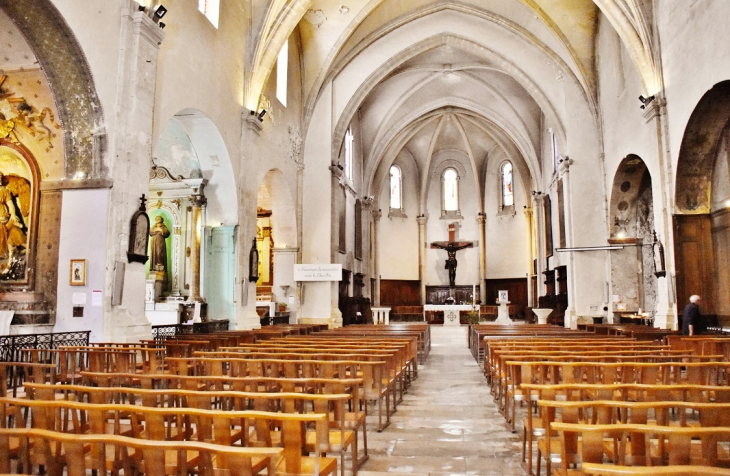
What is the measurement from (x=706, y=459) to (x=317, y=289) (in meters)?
16.8

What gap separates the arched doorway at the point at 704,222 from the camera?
11.6 m

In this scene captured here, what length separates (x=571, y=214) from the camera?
59.8ft

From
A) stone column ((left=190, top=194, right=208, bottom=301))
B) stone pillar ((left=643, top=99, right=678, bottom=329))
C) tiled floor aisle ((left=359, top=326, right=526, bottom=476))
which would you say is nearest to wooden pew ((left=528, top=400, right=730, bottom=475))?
tiled floor aisle ((left=359, top=326, right=526, bottom=476))

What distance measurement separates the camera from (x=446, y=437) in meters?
5.16

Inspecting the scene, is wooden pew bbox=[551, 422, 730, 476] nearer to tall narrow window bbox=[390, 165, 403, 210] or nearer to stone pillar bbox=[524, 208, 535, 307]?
stone pillar bbox=[524, 208, 535, 307]

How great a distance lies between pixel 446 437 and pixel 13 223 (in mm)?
9428

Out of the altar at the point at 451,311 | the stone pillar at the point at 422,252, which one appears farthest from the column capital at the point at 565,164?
the stone pillar at the point at 422,252

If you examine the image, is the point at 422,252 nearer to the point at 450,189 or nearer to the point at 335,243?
the point at 450,189

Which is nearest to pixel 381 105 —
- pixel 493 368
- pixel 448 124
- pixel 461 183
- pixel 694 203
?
pixel 448 124

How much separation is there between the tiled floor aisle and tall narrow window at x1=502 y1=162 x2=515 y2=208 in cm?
2341

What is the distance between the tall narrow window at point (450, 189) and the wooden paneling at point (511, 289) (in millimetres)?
5033

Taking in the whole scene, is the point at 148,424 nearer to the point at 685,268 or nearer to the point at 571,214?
the point at 685,268

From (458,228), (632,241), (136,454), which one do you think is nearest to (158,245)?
(136,454)

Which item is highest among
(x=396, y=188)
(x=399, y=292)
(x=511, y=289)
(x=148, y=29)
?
(x=396, y=188)
